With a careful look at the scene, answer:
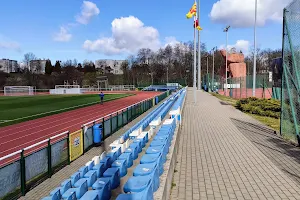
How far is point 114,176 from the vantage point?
543 cm

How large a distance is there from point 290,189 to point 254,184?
30.6 inches

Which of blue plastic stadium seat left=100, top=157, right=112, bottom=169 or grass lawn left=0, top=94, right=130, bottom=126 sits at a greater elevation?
blue plastic stadium seat left=100, top=157, right=112, bottom=169

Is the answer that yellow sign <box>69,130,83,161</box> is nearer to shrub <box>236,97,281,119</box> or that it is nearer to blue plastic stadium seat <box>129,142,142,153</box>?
blue plastic stadium seat <box>129,142,142,153</box>

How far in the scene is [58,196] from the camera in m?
5.29

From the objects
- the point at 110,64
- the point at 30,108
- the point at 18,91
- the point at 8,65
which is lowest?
the point at 30,108

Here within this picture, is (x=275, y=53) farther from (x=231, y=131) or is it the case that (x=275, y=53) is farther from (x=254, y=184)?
(x=254, y=184)

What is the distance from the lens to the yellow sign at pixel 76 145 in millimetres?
10680

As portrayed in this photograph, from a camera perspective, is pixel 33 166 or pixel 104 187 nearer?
pixel 104 187

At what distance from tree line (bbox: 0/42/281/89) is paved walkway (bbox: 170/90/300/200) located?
89484 millimetres

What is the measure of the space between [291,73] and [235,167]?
546cm

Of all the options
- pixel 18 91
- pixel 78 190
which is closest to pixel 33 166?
pixel 78 190

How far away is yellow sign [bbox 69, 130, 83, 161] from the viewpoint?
35.0 ft

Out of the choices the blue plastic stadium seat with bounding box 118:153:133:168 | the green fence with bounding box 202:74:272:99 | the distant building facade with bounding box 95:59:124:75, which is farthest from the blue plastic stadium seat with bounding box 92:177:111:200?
the distant building facade with bounding box 95:59:124:75

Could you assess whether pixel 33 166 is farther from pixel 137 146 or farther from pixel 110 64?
pixel 110 64
